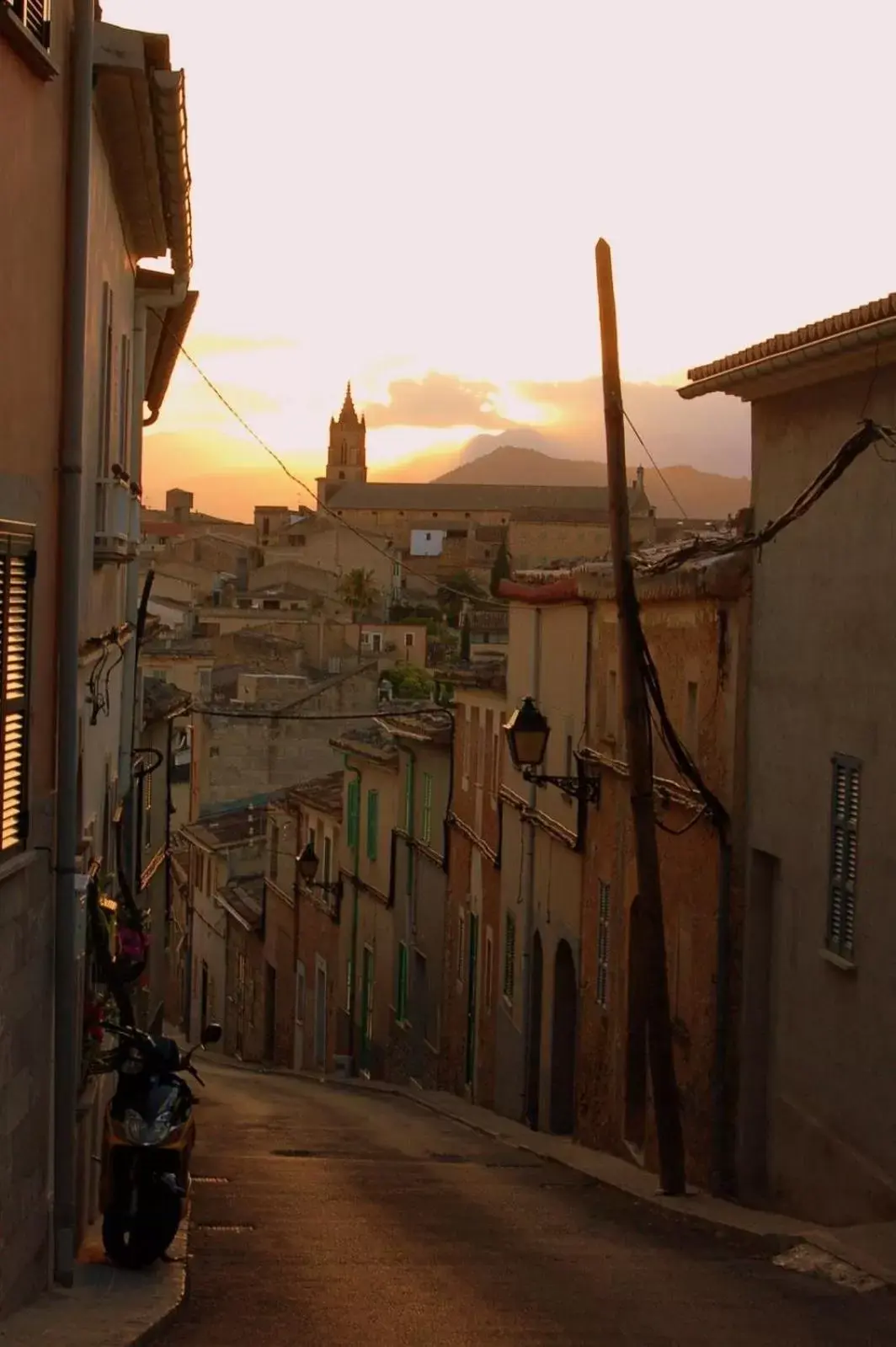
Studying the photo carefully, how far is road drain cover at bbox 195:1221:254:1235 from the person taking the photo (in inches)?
483

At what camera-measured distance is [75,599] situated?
368 inches

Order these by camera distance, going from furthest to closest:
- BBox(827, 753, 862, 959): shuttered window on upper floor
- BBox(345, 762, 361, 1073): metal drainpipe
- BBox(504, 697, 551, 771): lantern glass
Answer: BBox(345, 762, 361, 1073): metal drainpipe
BBox(504, 697, 551, 771): lantern glass
BBox(827, 753, 862, 959): shuttered window on upper floor

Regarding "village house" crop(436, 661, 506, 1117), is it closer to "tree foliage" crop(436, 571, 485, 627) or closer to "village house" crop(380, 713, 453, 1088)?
"village house" crop(380, 713, 453, 1088)

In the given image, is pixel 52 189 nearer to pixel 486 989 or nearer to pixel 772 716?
pixel 772 716

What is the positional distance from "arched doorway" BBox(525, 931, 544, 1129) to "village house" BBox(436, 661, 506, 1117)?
0.65 m

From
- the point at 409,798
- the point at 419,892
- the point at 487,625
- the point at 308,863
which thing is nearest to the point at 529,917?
the point at 419,892

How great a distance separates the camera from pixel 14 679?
836 centimetres

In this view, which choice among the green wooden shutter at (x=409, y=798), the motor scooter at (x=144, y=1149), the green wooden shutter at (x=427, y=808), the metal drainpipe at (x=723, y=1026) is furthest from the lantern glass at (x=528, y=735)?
the green wooden shutter at (x=409, y=798)

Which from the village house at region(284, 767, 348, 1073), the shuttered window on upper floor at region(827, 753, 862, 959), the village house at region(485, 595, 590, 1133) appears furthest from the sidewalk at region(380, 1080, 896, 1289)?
the village house at region(284, 767, 348, 1073)

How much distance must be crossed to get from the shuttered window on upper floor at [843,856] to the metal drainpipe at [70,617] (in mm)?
5986

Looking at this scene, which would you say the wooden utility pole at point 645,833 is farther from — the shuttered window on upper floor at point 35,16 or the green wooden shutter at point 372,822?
the green wooden shutter at point 372,822

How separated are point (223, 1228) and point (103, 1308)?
10.5 ft

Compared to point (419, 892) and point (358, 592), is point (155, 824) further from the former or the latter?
point (358, 592)

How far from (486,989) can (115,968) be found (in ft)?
50.1
